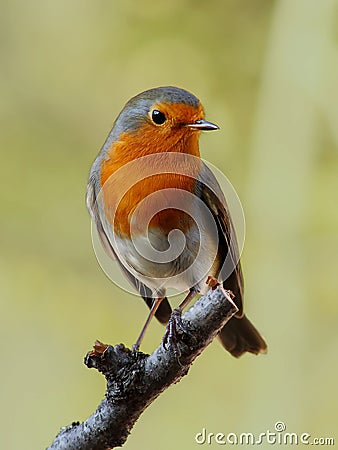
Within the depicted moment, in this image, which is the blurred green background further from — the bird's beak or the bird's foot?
the bird's foot

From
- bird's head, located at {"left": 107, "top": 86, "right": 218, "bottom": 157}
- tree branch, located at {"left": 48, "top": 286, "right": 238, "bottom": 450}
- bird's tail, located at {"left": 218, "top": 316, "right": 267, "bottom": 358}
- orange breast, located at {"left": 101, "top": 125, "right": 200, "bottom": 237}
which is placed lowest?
tree branch, located at {"left": 48, "top": 286, "right": 238, "bottom": 450}

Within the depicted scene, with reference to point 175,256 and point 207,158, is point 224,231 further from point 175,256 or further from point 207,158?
point 207,158

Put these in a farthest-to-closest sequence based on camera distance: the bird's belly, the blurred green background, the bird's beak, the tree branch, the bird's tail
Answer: the blurred green background → the bird's tail → the bird's belly → the bird's beak → the tree branch

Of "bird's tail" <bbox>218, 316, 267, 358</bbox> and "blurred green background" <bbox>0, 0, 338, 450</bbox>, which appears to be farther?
"blurred green background" <bbox>0, 0, 338, 450</bbox>

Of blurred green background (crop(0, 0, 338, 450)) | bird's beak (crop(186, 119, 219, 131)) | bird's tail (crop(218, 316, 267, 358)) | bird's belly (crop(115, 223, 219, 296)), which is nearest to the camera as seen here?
bird's beak (crop(186, 119, 219, 131))

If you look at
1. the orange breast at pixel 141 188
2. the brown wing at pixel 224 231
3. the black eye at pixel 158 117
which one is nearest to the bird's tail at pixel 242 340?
the brown wing at pixel 224 231

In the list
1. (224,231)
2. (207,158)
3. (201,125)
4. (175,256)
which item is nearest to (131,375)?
(175,256)

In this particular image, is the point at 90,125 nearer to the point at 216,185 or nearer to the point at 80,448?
the point at 216,185

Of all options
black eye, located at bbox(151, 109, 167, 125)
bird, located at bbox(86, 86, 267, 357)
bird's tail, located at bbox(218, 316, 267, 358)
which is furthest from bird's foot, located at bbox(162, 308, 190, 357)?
bird's tail, located at bbox(218, 316, 267, 358)
